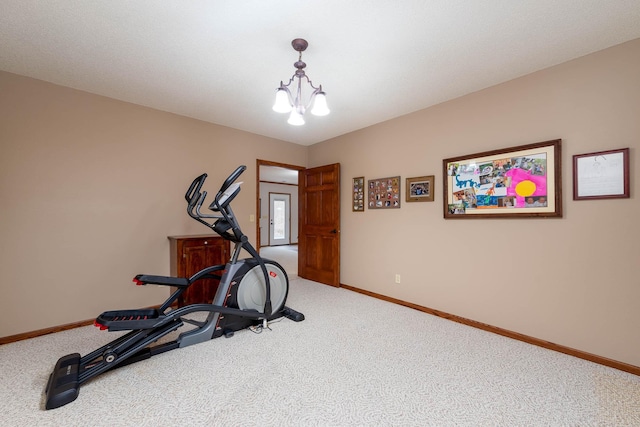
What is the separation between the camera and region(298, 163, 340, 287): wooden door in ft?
14.1

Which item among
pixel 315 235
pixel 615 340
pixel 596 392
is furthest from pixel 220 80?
pixel 615 340

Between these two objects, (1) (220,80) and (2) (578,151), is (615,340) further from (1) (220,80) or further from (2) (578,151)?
(1) (220,80)

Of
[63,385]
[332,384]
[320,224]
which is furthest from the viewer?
[320,224]

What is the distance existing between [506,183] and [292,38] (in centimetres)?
241

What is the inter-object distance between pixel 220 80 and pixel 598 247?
369cm

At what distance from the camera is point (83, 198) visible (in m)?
2.80

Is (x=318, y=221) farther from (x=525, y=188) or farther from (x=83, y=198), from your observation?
(x=83, y=198)

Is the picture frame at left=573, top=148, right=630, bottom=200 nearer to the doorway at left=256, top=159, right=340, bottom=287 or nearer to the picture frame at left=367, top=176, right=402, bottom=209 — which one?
the picture frame at left=367, top=176, right=402, bottom=209

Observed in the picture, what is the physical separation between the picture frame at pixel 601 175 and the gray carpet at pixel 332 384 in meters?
1.38

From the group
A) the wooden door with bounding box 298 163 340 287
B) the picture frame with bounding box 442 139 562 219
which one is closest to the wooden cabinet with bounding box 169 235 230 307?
the wooden door with bounding box 298 163 340 287

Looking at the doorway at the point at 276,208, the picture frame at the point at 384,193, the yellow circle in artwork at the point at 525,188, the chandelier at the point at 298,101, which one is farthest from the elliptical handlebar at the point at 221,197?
the doorway at the point at 276,208

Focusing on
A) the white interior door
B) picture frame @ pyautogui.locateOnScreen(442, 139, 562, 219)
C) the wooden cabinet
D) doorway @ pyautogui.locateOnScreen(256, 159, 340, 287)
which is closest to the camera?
picture frame @ pyautogui.locateOnScreen(442, 139, 562, 219)

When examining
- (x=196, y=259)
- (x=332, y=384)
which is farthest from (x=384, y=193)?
(x=196, y=259)

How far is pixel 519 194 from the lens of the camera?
2520 millimetres
